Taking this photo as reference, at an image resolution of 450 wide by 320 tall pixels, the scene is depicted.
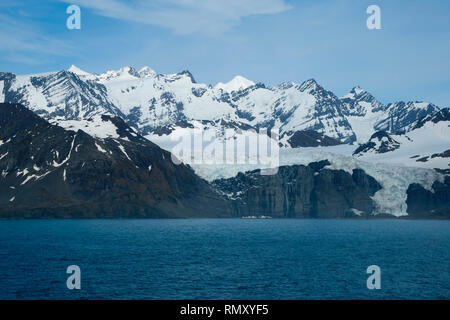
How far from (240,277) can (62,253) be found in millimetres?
63041

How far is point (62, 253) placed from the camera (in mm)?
173625

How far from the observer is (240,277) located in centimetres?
12975

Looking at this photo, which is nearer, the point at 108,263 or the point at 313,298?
the point at 313,298
